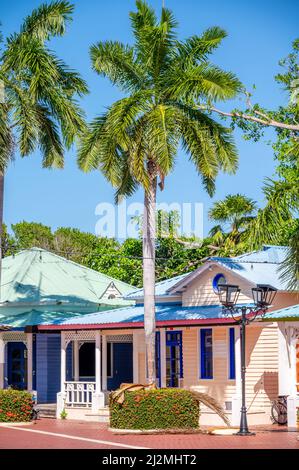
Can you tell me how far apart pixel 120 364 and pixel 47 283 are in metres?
4.60

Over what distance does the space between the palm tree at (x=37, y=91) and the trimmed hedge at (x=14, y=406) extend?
5.39 m

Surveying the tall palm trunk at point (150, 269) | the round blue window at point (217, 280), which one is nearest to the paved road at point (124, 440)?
the tall palm trunk at point (150, 269)

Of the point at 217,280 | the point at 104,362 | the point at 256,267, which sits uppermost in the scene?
the point at 256,267

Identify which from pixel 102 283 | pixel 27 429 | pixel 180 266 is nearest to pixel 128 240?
pixel 180 266

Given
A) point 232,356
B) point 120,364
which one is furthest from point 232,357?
point 120,364

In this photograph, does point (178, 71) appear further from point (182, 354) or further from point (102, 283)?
point (102, 283)

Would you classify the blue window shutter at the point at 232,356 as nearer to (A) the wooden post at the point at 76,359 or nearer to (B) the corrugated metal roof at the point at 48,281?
(A) the wooden post at the point at 76,359

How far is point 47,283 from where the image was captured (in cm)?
4203

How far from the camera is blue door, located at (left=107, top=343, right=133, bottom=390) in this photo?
3994 cm

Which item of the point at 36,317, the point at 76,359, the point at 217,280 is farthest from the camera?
the point at 76,359

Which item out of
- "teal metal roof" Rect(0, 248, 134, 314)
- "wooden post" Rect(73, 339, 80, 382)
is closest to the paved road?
"wooden post" Rect(73, 339, 80, 382)

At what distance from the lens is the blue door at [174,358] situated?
3519cm

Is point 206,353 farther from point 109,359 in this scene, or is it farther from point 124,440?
point 124,440
